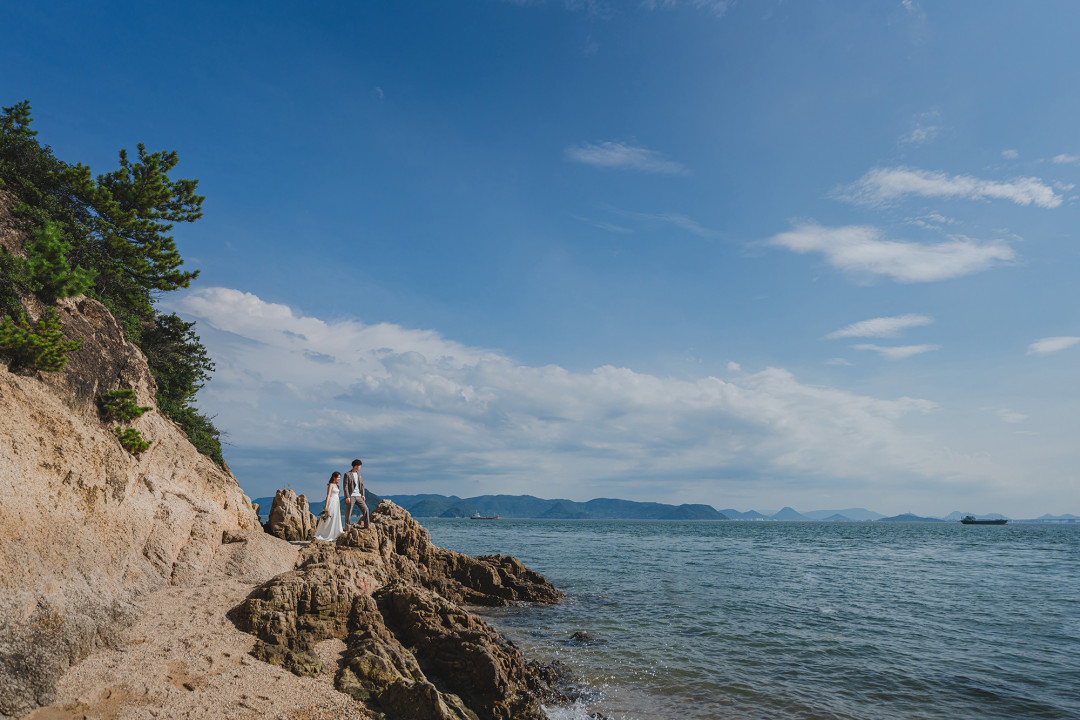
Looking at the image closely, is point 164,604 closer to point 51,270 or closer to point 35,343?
Answer: point 35,343

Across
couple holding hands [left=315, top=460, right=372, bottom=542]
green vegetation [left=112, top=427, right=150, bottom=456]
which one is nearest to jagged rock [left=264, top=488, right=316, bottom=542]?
couple holding hands [left=315, top=460, right=372, bottom=542]

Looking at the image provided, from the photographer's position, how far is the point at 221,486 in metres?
16.8

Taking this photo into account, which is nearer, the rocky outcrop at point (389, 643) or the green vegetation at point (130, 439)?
the rocky outcrop at point (389, 643)

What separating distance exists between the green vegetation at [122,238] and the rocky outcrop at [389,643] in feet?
28.8

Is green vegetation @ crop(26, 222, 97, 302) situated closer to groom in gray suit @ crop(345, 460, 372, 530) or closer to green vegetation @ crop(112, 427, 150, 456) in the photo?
green vegetation @ crop(112, 427, 150, 456)

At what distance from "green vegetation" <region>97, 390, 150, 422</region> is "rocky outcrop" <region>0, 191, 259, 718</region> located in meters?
0.22

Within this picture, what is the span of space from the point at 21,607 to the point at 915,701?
60.0 feet

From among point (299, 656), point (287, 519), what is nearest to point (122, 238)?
point (287, 519)

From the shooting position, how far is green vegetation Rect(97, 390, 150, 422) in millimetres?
12891

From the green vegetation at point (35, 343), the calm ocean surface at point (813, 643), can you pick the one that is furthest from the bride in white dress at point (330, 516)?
the green vegetation at point (35, 343)

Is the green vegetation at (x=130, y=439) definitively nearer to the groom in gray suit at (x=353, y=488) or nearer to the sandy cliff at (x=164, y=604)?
the sandy cliff at (x=164, y=604)

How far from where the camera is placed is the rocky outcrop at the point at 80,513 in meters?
8.34

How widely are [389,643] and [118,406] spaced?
335 inches

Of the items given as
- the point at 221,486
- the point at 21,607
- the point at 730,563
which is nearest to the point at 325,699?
the point at 21,607
